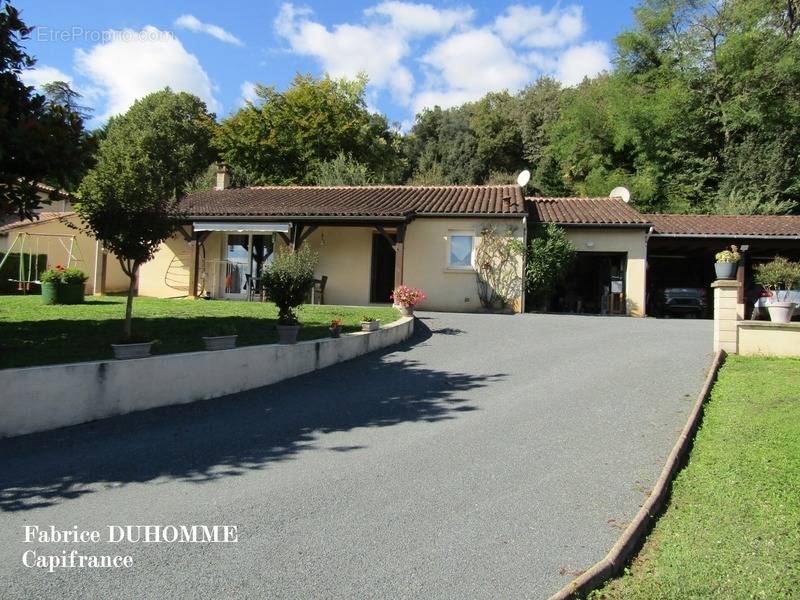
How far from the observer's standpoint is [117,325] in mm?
10609

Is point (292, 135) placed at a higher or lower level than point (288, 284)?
higher

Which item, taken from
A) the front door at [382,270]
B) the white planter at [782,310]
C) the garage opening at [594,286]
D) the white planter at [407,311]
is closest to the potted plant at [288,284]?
the white planter at [407,311]

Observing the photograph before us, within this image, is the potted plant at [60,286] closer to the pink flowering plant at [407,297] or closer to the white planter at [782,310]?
the pink flowering plant at [407,297]

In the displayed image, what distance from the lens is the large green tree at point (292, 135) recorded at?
115ft

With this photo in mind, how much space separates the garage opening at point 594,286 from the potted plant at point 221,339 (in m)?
13.3

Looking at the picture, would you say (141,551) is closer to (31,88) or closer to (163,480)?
(163,480)

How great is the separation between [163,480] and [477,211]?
1438cm

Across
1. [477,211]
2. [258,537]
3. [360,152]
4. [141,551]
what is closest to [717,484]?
[258,537]

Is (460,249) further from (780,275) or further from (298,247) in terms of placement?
(780,275)

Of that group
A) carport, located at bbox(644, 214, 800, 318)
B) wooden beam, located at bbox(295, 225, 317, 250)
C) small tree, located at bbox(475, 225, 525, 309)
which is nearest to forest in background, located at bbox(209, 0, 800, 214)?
carport, located at bbox(644, 214, 800, 318)

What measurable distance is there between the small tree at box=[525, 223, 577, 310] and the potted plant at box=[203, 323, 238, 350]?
36.3ft

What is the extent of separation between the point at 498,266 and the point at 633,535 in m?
14.4

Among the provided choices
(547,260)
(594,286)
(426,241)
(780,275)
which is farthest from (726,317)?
(594,286)

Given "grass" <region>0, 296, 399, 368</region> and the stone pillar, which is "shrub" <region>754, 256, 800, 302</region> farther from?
"grass" <region>0, 296, 399, 368</region>
